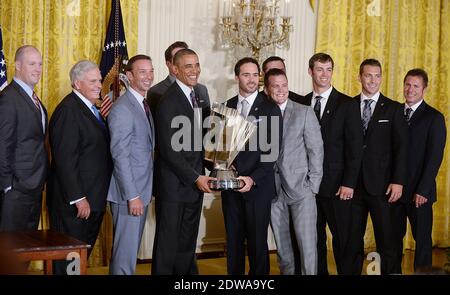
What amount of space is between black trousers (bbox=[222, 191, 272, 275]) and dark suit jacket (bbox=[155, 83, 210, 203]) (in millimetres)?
253

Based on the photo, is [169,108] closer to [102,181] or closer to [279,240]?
[102,181]

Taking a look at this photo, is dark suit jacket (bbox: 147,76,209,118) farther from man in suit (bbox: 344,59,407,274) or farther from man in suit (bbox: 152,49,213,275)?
man in suit (bbox: 344,59,407,274)

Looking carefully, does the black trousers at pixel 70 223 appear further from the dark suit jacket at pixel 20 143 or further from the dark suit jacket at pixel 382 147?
the dark suit jacket at pixel 382 147

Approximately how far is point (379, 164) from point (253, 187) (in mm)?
978

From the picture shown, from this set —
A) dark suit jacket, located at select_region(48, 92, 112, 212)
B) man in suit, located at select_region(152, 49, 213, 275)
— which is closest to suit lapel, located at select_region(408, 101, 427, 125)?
man in suit, located at select_region(152, 49, 213, 275)

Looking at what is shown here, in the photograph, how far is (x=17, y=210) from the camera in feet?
12.8

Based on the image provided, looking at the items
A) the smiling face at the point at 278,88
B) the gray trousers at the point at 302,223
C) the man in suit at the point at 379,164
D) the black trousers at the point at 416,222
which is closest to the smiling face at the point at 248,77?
the smiling face at the point at 278,88

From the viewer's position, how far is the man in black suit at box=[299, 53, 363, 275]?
4.49 m

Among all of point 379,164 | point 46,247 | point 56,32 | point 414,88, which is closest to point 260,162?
point 379,164

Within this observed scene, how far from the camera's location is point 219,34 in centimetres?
607

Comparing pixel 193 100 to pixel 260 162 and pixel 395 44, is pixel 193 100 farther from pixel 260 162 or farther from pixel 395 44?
pixel 395 44

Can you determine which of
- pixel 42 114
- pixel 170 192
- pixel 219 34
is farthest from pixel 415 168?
pixel 42 114

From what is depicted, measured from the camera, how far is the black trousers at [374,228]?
4.64 meters

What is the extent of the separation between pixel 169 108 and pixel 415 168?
189 centimetres
